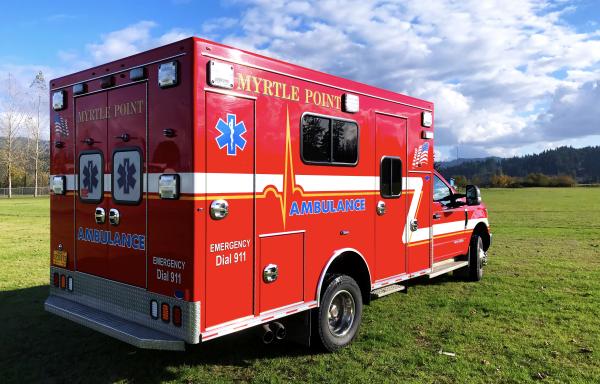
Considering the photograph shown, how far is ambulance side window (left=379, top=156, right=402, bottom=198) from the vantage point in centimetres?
594

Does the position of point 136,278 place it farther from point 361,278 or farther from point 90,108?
point 361,278

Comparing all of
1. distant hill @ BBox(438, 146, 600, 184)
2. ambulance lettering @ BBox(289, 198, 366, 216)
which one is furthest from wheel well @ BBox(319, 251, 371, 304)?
distant hill @ BBox(438, 146, 600, 184)

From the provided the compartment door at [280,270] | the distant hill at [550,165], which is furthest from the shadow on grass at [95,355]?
the distant hill at [550,165]

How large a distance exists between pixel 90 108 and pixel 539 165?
477ft

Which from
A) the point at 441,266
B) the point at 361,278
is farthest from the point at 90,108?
the point at 441,266

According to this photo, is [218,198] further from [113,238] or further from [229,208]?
[113,238]

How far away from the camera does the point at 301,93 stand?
189 inches

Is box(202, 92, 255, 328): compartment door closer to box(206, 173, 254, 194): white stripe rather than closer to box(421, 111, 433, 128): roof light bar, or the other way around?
box(206, 173, 254, 194): white stripe

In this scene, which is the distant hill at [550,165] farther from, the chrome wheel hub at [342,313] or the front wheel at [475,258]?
the chrome wheel hub at [342,313]

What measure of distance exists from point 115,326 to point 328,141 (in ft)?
8.95

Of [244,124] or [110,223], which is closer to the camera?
[244,124]

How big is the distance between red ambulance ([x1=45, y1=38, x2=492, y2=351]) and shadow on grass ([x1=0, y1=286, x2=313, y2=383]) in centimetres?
57

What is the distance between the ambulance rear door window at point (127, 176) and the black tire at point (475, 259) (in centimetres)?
621

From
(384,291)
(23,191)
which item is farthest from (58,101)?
(23,191)
